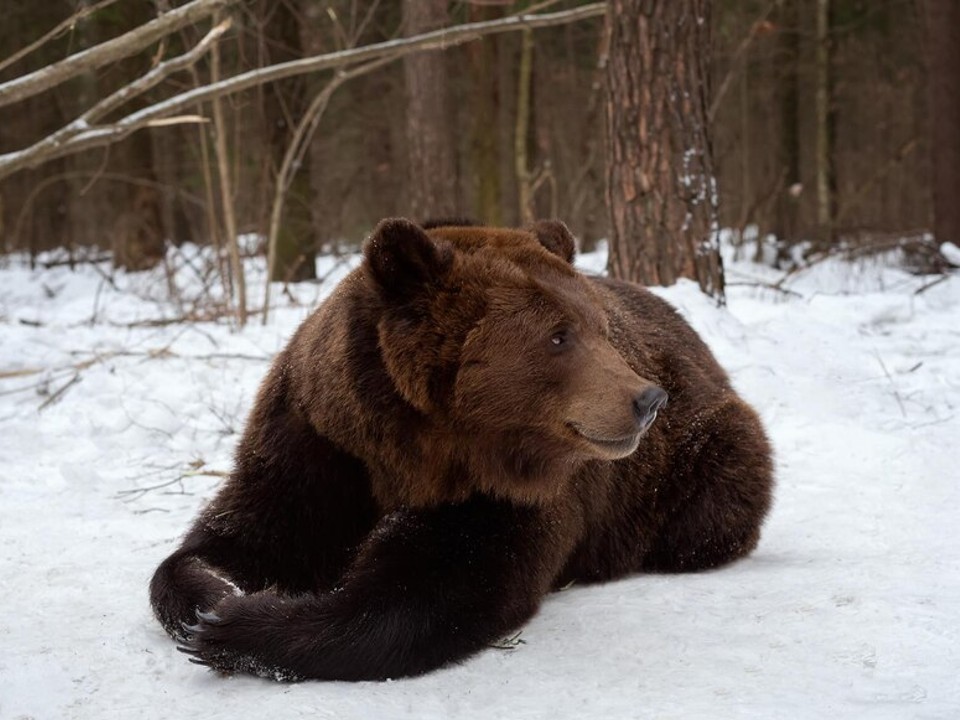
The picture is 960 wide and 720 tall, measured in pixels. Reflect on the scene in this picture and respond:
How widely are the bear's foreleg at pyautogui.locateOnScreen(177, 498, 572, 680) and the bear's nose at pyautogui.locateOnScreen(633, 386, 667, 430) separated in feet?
1.81

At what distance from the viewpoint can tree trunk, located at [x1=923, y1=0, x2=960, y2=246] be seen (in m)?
12.2

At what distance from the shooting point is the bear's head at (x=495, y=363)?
298cm

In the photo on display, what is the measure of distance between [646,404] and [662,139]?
14.2ft

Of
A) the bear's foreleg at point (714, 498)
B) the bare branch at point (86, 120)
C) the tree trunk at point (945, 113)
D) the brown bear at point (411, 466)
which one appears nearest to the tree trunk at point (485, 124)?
the tree trunk at point (945, 113)

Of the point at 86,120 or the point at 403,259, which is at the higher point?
the point at 86,120

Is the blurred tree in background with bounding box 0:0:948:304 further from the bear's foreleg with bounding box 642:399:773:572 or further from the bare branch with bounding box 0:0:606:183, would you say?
the bear's foreleg with bounding box 642:399:773:572

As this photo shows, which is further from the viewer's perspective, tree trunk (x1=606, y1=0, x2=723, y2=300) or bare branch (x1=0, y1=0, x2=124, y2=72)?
tree trunk (x1=606, y1=0, x2=723, y2=300)

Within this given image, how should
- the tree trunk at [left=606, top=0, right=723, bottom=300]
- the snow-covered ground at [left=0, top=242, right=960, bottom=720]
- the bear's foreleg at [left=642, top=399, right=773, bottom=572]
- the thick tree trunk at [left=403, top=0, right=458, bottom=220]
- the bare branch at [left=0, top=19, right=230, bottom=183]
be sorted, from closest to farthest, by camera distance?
the snow-covered ground at [left=0, top=242, right=960, bottom=720] → the bear's foreleg at [left=642, top=399, right=773, bottom=572] → the bare branch at [left=0, top=19, right=230, bottom=183] → the tree trunk at [left=606, top=0, right=723, bottom=300] → the thick tree trunk at [left=403, top=0, right=458, bottom=220]

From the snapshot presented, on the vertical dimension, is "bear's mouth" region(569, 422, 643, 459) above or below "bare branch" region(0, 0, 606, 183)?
below

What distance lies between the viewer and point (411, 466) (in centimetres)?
310

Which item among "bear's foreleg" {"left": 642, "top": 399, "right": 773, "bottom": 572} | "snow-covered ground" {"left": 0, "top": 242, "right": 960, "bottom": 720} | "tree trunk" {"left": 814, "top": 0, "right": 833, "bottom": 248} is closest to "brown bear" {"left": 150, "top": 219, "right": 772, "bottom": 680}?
"snow-covered ground" {"left": 0, "top": 242, "right": 960, "bottom": 720}

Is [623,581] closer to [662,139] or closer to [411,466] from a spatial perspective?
[411,466]

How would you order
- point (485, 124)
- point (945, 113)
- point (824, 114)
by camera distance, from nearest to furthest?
point (945, 113), point (485, 124), point (824, 114)

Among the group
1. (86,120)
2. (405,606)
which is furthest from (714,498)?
(86,120)
